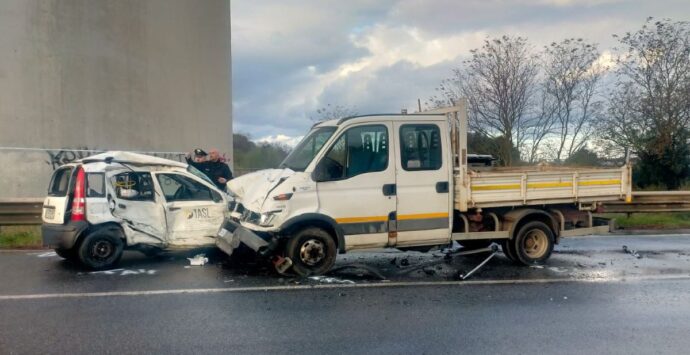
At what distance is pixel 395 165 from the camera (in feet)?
24.2

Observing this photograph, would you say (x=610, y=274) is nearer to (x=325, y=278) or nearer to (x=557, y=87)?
(x=325, y=278)

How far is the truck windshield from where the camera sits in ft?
23.7

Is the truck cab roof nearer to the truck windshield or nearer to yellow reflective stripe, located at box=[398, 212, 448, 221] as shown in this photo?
the truck windshield

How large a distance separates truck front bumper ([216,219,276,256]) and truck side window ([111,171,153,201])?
143cm

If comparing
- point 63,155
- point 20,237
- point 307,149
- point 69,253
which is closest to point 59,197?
point 69,253

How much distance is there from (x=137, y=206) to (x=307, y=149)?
2.74m

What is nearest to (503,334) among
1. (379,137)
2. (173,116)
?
(379,137)

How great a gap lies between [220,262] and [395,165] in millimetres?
3109

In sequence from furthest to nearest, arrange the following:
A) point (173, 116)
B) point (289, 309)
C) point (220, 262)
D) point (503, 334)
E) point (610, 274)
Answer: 1. point (173, 116)
2. point (220, 262)
3. point (610, 274)
4. point (289, 309)
5. point (503, 334)

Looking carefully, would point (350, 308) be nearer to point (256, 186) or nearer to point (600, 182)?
point (256, 186)

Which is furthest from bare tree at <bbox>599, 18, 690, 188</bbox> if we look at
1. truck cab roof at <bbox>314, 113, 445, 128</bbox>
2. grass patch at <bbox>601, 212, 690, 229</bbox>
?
truck cab roof at <bbox>314, 113, 445, 128</bbox>

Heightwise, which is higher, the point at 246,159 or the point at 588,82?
the point at 588,82

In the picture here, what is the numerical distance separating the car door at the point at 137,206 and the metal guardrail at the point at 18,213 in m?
4.28

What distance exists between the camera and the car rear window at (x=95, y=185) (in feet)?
25.0
